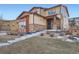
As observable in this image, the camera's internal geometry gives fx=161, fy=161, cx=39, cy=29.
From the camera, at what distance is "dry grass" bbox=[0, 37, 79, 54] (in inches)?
72.6

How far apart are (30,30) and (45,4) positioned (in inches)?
14.1

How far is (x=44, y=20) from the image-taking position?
1.95 meters

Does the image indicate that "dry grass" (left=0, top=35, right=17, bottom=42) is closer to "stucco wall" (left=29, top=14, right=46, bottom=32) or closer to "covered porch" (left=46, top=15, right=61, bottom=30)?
"stucco wall" (left=29, top=14, right=46, bottom=32)

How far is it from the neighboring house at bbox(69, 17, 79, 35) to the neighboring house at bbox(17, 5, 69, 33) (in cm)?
5

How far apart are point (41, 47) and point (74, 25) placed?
476mm

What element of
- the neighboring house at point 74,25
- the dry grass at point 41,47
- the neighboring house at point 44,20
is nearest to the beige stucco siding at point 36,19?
the neighboring house at point 44,20

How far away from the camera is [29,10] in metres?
1.90

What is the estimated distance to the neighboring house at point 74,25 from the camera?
1.90 meters

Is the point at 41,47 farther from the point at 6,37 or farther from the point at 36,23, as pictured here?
the point at 6,37

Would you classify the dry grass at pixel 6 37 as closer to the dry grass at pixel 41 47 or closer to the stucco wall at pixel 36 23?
the dry grass at pixel 41 47

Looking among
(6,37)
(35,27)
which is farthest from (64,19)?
(6,37)

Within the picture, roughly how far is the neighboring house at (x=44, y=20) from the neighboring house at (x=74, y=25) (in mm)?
48
